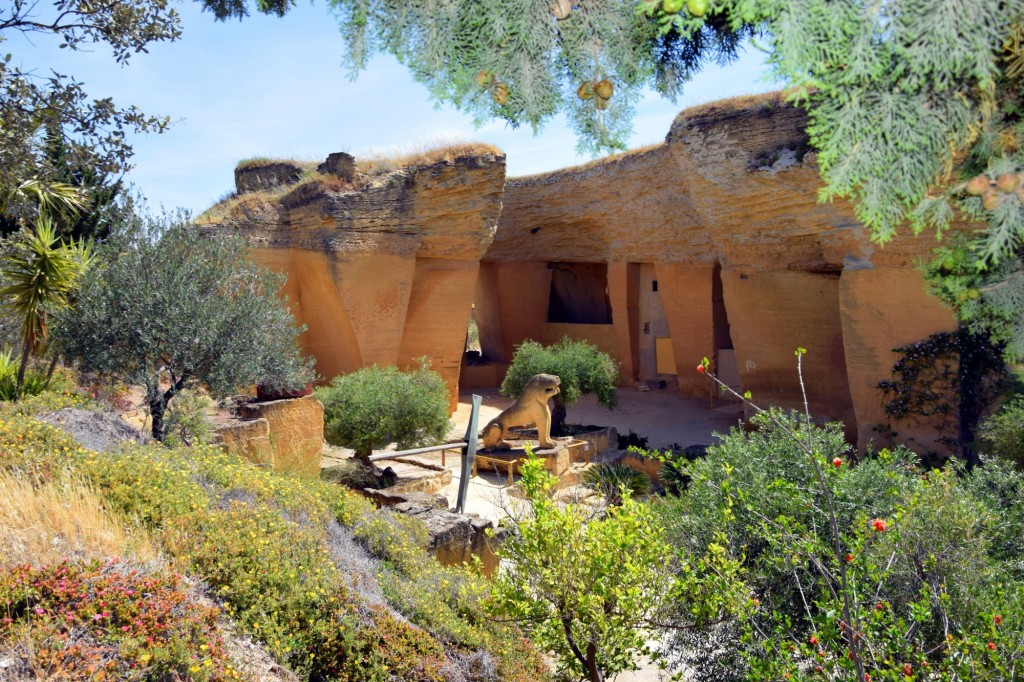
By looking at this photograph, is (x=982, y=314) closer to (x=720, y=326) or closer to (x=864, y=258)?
(x=864, y=258)

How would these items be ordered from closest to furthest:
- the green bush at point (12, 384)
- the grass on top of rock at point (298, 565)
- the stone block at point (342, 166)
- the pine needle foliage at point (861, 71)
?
the pine needle foliage at point (861, 71), the grass on top of rock at point (298, 565), the green bush at point (12, 384), the stone block at point (342, 166)

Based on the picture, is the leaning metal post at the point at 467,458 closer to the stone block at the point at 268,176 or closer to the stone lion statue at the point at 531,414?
the stone lion statue at the point at 531,414

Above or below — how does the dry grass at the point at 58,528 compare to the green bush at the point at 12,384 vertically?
below

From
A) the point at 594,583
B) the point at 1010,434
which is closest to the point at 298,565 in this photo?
the point at 594,583

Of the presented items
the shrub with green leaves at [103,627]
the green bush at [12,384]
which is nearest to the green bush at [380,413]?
the green bush at [12,384]

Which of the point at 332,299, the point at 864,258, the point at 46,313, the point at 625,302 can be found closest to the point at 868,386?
the point at 864,258

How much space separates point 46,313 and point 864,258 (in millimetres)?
12914

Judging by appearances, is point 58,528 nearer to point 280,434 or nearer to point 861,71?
point 280,434

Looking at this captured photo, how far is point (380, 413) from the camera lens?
11578 millimetres

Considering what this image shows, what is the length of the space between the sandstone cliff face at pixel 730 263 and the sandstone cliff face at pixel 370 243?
4334 millimetres

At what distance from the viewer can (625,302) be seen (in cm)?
2183

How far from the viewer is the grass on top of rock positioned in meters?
4.84

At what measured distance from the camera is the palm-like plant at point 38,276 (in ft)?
28.2

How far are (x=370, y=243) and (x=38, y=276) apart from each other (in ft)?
27.6
